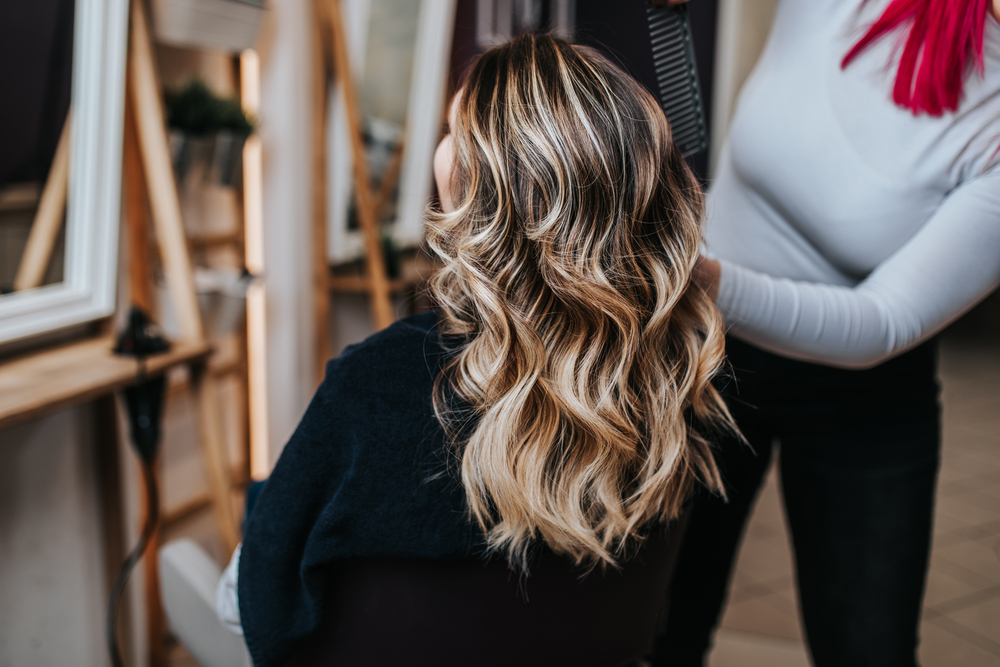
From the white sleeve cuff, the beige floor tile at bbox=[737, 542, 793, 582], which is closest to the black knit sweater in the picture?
the white sleeve cuff

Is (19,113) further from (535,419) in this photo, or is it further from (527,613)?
(527,613)

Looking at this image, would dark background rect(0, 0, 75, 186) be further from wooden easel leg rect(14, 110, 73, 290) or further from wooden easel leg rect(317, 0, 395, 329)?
wooden easel leg rect(317, 0, 395, 329)


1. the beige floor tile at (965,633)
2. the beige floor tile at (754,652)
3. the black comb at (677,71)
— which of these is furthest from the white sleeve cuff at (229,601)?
the beige floor tile at (965,633)

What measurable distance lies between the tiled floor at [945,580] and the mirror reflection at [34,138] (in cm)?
183

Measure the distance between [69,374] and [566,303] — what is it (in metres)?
0.91

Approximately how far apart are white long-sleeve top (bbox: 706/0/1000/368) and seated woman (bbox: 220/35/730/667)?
17 centimetres

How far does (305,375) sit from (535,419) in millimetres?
1509

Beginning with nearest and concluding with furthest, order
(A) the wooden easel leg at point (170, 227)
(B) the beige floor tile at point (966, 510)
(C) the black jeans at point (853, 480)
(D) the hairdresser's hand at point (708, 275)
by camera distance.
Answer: (D) the hairdresser's hand at point (708, 275) < (C) the black jeans at point (853, 480) < (A) the wooden easel leg at point (170, 227) < (B) the beige floor tile at point (966, 510)

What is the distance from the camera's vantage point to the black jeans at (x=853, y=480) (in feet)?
3.51

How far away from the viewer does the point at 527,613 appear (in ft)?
2.75

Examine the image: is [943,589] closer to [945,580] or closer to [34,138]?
[945,580]

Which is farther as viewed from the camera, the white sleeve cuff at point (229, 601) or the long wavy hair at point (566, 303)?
the white sleeve cuff at point (229, 601)

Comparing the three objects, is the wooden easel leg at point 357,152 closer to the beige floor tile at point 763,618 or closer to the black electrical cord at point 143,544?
the black electrical cord at point 143,544

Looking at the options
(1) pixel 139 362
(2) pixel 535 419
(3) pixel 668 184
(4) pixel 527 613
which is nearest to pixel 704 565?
(4) pixel 527 613
